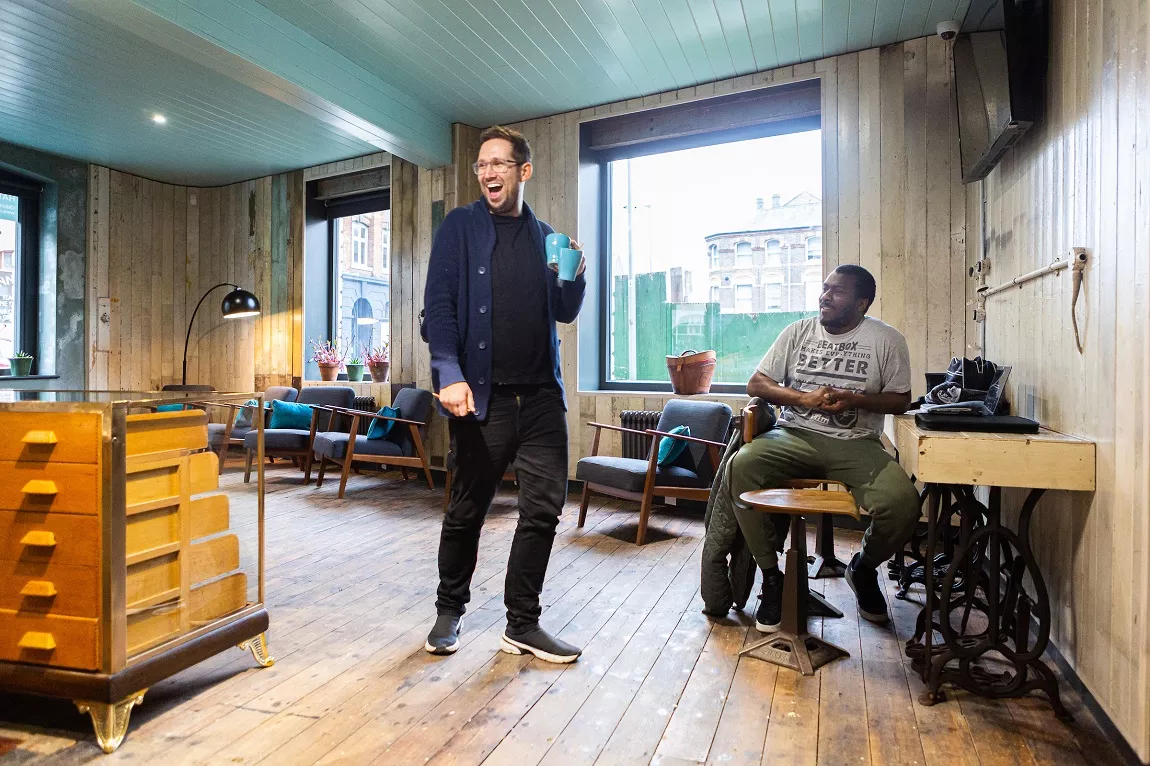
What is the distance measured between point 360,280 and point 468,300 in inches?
205

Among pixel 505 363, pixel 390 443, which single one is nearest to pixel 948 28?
pixel 505 363

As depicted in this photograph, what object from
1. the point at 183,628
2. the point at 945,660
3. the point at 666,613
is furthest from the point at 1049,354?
the point at 183,628

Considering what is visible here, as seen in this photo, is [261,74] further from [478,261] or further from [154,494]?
[154,494]

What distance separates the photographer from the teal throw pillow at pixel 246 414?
1983mm

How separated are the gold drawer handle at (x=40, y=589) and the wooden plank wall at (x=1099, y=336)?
2.49m

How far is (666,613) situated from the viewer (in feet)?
8.72

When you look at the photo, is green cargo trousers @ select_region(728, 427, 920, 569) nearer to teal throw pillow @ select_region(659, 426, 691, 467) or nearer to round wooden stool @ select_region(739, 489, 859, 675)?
round wooden stool @ select_region(739, 489, 859, 675)

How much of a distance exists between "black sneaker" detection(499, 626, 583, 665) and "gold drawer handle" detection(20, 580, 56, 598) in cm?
122

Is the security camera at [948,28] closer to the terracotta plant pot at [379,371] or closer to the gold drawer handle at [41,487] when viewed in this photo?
the gold drawer handle at [41,487]

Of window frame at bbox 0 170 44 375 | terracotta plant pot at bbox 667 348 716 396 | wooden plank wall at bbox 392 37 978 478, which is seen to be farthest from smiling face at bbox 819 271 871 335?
window frame at bbox 0 170 44 375

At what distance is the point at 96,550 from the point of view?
5.40 feet

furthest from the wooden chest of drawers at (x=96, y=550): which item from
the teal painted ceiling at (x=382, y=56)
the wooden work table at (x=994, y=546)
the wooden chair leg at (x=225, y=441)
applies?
the teal painted ceiling at (x=382, y=56)

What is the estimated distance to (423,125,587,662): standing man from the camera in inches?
84.0

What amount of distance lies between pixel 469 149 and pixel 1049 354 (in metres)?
4.40
